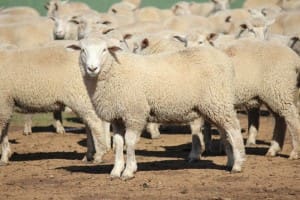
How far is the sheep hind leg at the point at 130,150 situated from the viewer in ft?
30.7

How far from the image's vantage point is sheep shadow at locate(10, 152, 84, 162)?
11906 millimetres

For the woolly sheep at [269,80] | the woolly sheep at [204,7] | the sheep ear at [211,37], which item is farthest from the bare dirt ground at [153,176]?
the woolly sheep at [204,7]

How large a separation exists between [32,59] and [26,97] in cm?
55

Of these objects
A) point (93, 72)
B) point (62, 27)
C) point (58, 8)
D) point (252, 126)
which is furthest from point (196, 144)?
point (58, 8)

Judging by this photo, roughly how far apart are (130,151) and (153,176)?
1.40 feet

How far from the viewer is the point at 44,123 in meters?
16.3

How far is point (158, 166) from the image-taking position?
34.4 ft

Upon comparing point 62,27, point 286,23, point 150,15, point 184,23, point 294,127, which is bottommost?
point 150,15

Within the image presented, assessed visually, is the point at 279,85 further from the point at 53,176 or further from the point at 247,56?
the point at 53,176

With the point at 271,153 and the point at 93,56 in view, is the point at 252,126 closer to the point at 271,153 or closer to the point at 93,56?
the point at 271,153

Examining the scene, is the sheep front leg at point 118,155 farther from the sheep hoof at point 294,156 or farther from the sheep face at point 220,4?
the sheep face at point 220,4

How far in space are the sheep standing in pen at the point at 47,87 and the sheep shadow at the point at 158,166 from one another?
1.52 feet

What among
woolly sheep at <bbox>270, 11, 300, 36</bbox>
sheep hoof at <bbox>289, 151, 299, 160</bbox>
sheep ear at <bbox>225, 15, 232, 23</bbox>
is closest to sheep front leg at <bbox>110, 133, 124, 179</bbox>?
sheep hoof at <bbox>289, 151, 299, 160</bbox>

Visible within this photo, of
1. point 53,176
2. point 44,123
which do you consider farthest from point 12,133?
point 53,176
